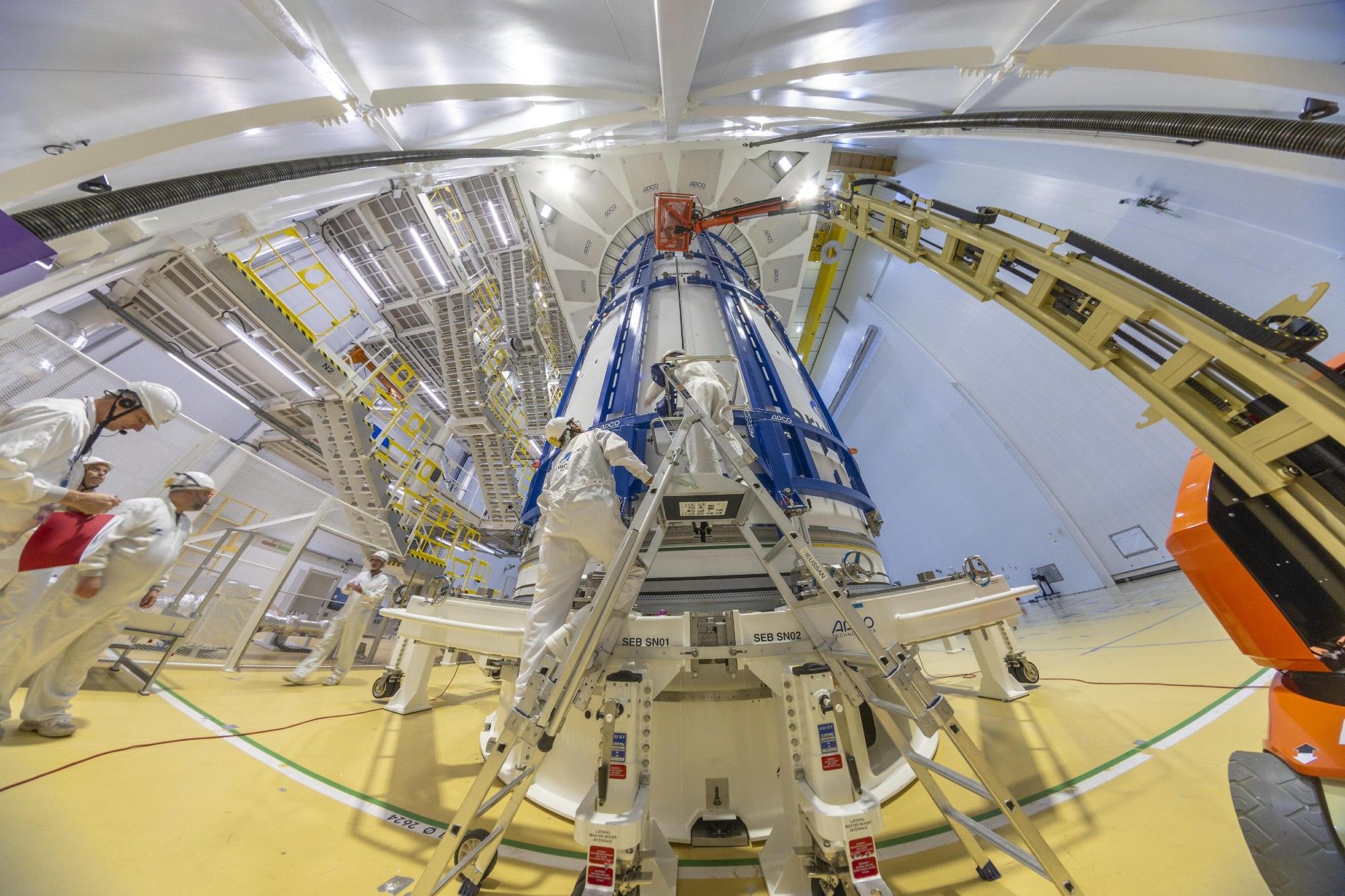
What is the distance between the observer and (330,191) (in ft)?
11.8

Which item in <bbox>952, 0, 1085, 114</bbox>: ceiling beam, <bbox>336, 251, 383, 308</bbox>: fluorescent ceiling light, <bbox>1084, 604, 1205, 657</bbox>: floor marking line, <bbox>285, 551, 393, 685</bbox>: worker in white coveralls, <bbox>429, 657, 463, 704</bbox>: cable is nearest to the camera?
<bbox>952, 0, 1085, 114</bbox>: ceiling beam

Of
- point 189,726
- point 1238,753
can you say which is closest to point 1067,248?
point 1238,753

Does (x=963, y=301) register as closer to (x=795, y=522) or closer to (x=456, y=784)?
(x=795, y=522)

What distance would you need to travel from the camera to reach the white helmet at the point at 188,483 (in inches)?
102

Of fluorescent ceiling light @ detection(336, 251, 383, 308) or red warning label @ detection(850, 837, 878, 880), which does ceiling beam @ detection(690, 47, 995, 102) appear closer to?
red warning label @ detection(850, 837, 878, 880)

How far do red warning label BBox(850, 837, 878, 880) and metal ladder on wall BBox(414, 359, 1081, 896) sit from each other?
0.04m

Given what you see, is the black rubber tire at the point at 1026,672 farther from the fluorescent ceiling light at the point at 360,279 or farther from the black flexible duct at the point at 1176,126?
the fluorescent ceiling light at the point at 360,279

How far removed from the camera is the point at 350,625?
4789 mm

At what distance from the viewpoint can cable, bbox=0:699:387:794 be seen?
67.2 inches

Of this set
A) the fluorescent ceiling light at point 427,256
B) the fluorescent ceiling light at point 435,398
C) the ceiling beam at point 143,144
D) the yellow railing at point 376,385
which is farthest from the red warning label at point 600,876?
the fluorescent ceiling light at point 435,398

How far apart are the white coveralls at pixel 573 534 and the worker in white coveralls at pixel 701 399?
50 cm

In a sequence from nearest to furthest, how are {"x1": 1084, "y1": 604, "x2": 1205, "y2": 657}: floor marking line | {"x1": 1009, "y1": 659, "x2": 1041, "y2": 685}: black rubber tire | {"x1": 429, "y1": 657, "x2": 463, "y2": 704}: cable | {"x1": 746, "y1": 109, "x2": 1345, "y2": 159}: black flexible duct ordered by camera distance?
1. {"x1": 746, "y1": 109, "x2": 1345, "y2": 159}: black flexible duct
2. {"x1": 1009, "y1": 659, "x2": 1041, "y2": 685}: black rubber tire
3. {"x1": 1084, "y1": 604, "x2": 1205, "y2": 657}: floor marking line
4. {"x1": 429, "y1": 657, "x2": 463, "y2": 704}: cable

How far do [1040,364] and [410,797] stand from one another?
28.8 feet

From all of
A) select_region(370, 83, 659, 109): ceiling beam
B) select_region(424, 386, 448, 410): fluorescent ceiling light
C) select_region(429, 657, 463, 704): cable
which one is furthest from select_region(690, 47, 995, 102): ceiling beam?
select_region(424, 386, 448, 410): fluorescent ceiling light
